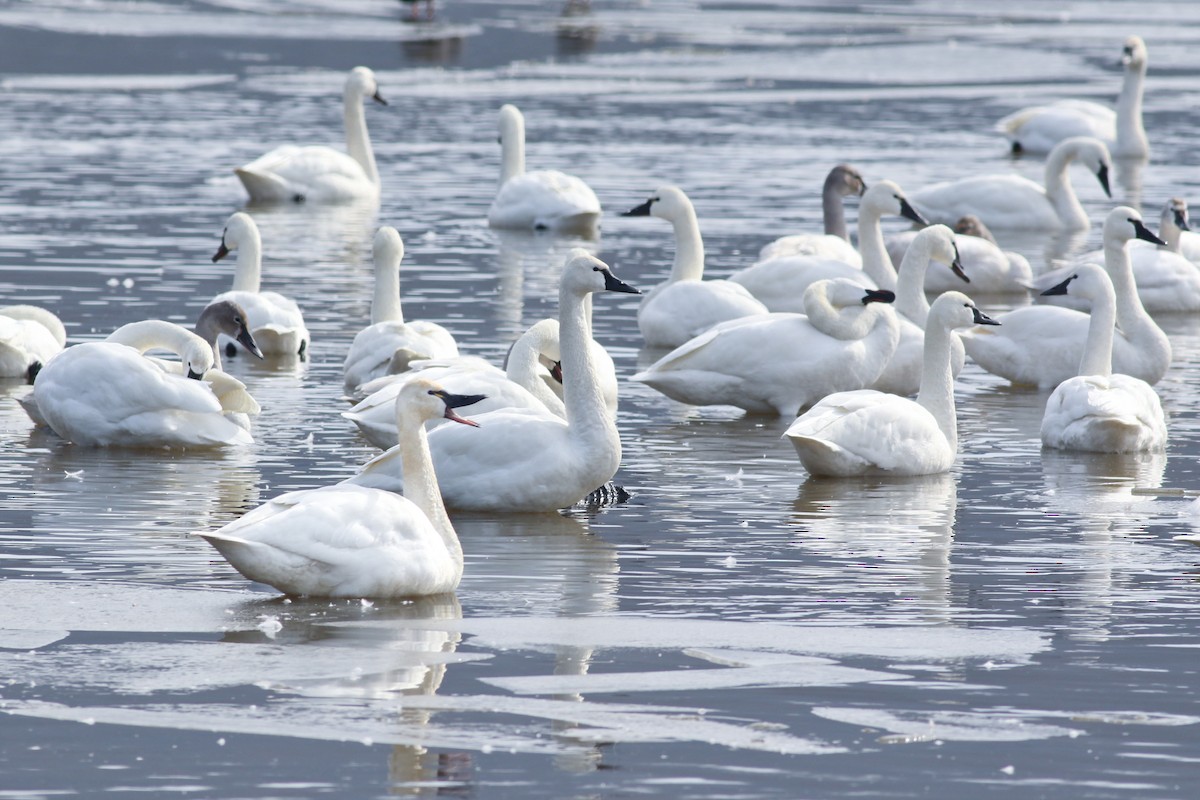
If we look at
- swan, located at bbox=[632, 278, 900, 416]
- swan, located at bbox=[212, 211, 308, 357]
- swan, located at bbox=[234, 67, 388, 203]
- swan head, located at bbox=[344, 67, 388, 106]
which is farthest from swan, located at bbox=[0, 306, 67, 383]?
swan head, located at bbox=[344, 67, 388, 106]

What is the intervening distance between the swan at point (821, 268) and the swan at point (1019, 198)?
5.08 meters

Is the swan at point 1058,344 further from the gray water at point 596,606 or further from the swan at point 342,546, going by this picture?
the swan at point 342,546

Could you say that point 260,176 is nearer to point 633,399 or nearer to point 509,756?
point 633,399

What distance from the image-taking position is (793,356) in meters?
12.2

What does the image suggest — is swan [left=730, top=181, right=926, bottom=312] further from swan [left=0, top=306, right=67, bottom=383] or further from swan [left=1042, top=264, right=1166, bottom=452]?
swan [left=0, top=306, right=67, bottom=383]

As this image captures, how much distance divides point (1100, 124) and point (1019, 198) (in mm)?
8449

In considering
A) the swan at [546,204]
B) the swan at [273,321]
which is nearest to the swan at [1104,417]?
the swan at [273,321]

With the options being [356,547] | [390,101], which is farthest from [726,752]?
[390,101]

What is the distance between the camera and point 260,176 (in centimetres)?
2261

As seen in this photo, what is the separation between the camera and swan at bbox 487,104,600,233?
2088 cm

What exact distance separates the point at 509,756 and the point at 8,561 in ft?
10.2

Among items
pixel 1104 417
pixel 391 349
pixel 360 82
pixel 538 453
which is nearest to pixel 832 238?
pixel 391 349

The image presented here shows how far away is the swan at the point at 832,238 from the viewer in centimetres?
1648

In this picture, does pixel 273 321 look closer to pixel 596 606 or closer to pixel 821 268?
pixel 821 268
